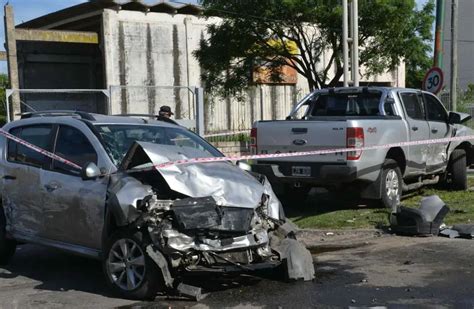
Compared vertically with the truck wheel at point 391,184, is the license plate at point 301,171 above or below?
above

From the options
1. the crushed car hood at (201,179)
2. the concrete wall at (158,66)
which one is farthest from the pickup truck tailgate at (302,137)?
the concrete wall at (158,66)

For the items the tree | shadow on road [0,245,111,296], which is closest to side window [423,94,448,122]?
the tree

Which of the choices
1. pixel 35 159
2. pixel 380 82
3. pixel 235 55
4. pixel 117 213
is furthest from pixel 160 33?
pixel 117 213

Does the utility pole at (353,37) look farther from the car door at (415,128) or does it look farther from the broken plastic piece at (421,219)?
the broken plastic piece at (421,219)

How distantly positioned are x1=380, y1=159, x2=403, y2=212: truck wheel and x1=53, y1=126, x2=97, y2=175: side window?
16.0 feet

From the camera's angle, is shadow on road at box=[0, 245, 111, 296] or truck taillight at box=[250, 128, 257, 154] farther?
truck taillight at box=[250, 128, 257, 154]

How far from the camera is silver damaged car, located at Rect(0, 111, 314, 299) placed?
5.57 metres

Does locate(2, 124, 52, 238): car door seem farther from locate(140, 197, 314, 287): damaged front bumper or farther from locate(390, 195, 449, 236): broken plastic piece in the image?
locate(390, 195, 449, 236): broken plastic piece

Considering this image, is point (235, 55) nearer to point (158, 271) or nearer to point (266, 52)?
point (266, 52)

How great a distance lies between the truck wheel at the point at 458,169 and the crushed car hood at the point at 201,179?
663cm

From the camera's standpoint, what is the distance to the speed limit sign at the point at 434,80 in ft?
46.7

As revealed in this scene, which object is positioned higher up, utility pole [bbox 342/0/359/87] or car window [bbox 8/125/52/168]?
utility pole [bbox 342/0/359/87]

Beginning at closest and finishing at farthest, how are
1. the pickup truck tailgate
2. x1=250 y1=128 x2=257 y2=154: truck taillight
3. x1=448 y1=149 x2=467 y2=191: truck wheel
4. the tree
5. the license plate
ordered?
the pickup truck tailgate → the license plate → x1=250 y1=128 x2=257 y2=154: truck taillight → x1=448 y1=149 x2=467 y2=191: truck wheel → the tree

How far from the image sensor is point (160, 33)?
939 inches
